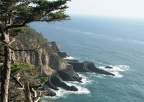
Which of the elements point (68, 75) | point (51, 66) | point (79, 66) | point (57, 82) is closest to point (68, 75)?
point (68, 75)

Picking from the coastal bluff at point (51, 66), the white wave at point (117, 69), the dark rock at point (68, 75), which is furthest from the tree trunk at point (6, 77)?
the white wave at point (117, 69)

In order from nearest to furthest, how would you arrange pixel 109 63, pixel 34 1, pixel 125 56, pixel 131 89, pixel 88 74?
pixel 34 1, pixel 131 89, pixel 88 74, pixel 109 63, pixel 125 56

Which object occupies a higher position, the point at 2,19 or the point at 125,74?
the point at 2,19

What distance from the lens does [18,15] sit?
13.8 metres

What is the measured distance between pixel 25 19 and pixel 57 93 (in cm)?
5858

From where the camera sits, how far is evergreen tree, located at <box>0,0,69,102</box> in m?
12.7

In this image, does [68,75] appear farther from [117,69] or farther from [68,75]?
[117,69]

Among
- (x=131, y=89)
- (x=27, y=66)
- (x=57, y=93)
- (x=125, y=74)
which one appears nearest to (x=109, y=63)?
(x=125, y=74)

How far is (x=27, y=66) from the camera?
1570 cm

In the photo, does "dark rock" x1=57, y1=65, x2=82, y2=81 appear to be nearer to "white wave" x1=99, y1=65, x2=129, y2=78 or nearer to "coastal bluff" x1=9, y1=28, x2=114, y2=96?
"coastal bluff" x1=9, y1=28, x2=114, y2=96

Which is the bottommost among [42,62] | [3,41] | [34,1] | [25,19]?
[42,62]

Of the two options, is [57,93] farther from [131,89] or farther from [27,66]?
[27,66]

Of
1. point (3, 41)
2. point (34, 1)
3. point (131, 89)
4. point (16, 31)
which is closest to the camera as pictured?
point (3, 41)

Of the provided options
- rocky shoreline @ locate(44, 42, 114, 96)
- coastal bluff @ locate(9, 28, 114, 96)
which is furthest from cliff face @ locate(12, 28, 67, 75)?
rocky shoreline @ locate(44, 42, 114, 96)
